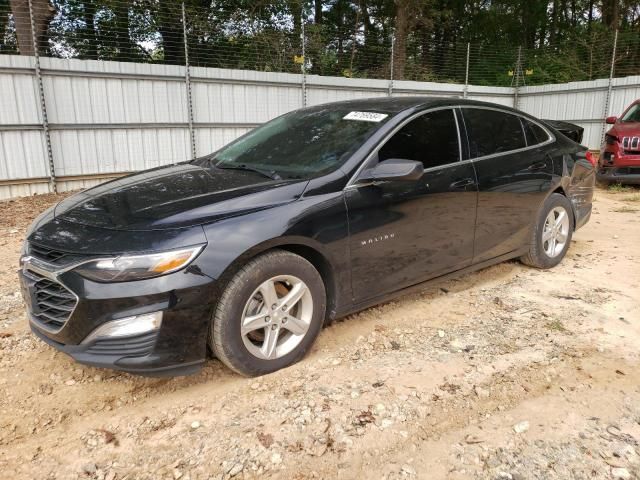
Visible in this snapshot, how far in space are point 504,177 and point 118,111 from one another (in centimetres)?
754

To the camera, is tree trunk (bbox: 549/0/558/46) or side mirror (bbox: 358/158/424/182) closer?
side mirror (bbox: 358/158/424/182)

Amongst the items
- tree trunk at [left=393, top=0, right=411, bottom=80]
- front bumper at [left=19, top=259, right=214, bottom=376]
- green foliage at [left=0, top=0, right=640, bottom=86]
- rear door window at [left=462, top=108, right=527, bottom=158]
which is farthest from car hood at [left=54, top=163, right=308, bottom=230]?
tree trunk at [left=393, top=0, right=411, bottom=80]

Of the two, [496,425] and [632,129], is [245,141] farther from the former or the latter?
[632,129]

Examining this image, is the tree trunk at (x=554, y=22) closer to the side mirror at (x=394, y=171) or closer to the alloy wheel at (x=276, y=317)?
the side mirror at (x=394, y=171)

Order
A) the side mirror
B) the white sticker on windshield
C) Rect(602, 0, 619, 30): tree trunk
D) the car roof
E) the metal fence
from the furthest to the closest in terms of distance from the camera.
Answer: Rect(602, 0, 619, 30): tree trunk, the metal fence, the car roof, the white sticker on windshield, the side mirror

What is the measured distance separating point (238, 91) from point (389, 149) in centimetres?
806

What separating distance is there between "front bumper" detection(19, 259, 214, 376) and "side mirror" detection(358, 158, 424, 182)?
1.21m

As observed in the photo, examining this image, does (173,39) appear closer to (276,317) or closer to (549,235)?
(549,235)

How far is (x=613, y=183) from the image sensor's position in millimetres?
10305

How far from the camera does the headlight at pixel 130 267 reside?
8.05 feet

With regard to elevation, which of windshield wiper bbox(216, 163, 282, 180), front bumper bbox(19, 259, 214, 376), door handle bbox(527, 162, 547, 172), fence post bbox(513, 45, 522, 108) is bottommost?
front bumper bbox(19, 259, 214, 376)

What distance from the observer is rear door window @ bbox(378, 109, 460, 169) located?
136 inches

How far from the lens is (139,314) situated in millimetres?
2461

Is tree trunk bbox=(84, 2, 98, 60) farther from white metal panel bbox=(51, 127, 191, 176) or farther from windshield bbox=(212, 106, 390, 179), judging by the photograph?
windshield bbox=(212, 106, 390, 179)
